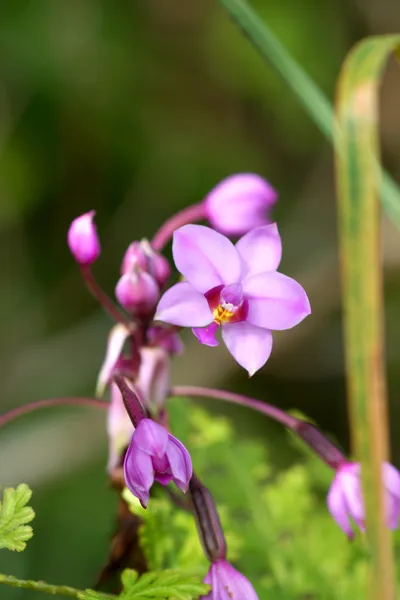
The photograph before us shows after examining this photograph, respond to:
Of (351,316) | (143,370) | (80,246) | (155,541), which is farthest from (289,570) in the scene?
(351,316)

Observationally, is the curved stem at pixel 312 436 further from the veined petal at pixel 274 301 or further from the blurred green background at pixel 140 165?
the blurred green background at pixel 140 165

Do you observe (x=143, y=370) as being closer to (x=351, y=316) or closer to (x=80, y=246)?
(x=80, y=246)

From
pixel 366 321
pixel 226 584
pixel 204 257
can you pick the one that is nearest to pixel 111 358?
pixel 204 257

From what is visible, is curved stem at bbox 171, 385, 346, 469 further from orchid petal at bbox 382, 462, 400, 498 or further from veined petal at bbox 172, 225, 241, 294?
veined petal at bbox 172, 225, 241, 294

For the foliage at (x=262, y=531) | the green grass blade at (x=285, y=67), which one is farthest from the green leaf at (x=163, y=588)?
the green grass blade at (x=285, y=67)

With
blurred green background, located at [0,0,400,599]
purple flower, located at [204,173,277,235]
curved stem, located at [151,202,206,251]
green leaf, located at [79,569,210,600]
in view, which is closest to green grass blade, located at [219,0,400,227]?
purple flower, located at [204,173,277,235]

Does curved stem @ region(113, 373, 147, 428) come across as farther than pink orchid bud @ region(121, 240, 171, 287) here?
No
